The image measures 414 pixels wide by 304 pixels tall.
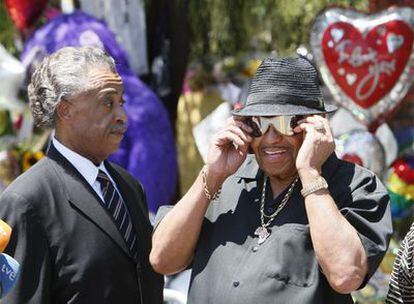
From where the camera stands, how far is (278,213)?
8.50ft

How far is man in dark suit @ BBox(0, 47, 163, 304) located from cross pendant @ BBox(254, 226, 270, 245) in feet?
1.74

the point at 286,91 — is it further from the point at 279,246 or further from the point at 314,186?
the point at 279,246

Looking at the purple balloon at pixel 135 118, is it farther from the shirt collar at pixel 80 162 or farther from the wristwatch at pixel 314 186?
the wristwatch at pixel 314 186

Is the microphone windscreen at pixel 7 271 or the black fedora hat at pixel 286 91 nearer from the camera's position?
the microphone windscreen at pixel 7 271

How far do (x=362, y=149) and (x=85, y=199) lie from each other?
2.25 meters

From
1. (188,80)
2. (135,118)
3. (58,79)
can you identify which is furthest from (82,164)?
(188,80)

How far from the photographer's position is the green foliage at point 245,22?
6699 millimetres

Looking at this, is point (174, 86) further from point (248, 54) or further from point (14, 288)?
point (14, 288)

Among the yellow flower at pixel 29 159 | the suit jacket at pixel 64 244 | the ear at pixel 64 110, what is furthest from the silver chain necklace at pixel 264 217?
the yellow flower at pixel 29 159

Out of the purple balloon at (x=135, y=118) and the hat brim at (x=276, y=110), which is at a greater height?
the hat brim at (x=276, y=110)

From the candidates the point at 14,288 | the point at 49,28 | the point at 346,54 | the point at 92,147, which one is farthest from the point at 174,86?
the point at 14,288

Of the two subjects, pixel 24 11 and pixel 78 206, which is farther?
pixel 24 11

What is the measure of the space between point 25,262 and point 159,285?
565mm

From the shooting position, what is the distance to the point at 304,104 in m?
2.59
